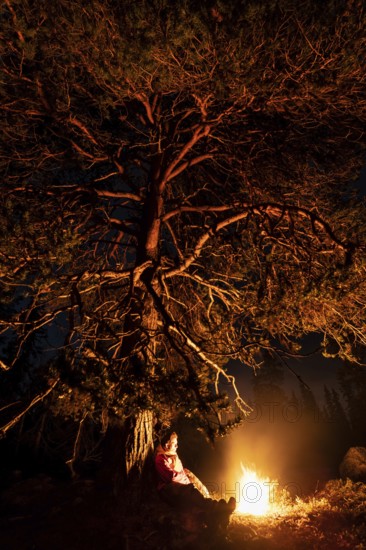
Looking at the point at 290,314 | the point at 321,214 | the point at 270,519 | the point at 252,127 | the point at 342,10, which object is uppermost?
the point at 252,127

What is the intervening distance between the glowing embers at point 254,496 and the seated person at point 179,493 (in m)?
2.16

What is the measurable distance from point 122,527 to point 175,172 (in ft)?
20.6

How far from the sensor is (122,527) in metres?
5.37

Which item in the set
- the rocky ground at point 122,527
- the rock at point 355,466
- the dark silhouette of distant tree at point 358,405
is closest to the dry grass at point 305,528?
the rocky ground at point 122,527

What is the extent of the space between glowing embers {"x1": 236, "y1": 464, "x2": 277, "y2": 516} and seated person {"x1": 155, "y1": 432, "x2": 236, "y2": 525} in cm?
216

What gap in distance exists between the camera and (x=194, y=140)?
7.27 meters

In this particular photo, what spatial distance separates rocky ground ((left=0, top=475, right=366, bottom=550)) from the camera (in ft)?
17.1

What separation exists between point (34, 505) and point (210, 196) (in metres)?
7.14

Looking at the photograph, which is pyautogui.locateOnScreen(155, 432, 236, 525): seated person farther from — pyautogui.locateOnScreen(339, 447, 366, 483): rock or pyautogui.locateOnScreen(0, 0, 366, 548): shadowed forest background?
pyautogui.locateOnScreen(339, 447, 366, 483): rock

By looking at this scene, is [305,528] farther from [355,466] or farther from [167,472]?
[355,466]

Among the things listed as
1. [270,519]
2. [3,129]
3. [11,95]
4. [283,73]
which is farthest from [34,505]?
[283,73]

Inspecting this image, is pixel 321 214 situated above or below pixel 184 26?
below

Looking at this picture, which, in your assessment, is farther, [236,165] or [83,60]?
[236,165]

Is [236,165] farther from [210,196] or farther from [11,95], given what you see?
[11,95]
